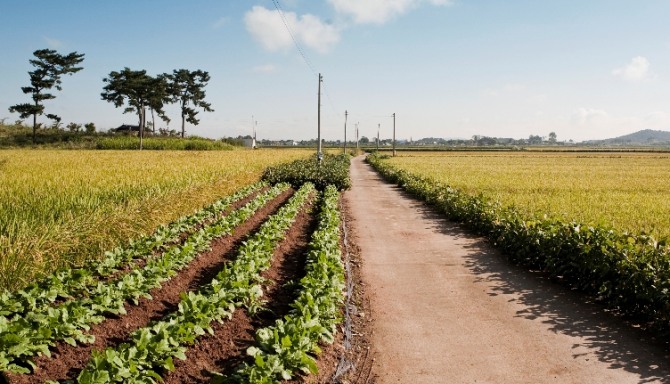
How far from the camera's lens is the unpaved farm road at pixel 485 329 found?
571cm

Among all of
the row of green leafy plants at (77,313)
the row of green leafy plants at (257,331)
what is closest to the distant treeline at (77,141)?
the row of green leafy plants at (77,313)

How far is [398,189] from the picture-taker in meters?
28.2

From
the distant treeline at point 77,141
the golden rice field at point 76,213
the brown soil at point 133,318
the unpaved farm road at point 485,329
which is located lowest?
the unpaved farm road at point 485,329

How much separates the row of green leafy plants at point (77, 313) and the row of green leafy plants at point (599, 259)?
6.84 meters

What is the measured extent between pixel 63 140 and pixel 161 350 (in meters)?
70.8

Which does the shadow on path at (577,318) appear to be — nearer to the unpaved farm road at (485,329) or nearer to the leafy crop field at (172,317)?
the unpaved farm road at (485,329)

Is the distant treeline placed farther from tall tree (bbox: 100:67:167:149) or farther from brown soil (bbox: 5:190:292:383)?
brown soil (bbox: 5:190:292:383)

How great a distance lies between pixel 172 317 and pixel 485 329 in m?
4.28

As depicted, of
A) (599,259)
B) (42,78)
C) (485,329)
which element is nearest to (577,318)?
(599,259)

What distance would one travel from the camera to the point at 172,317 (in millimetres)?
6004

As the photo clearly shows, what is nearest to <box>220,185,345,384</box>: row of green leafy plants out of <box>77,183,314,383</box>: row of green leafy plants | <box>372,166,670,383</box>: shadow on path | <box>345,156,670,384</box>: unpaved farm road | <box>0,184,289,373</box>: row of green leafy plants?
<box>77,183,314,383</box>: row of green leafy plants

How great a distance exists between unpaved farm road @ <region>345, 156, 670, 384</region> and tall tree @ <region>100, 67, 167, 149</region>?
64.0 m

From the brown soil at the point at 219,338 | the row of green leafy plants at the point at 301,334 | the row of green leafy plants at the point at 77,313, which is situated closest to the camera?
the row of green leafy plants at the point at 77,313

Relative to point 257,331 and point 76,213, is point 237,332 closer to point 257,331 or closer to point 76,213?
point 257,331
